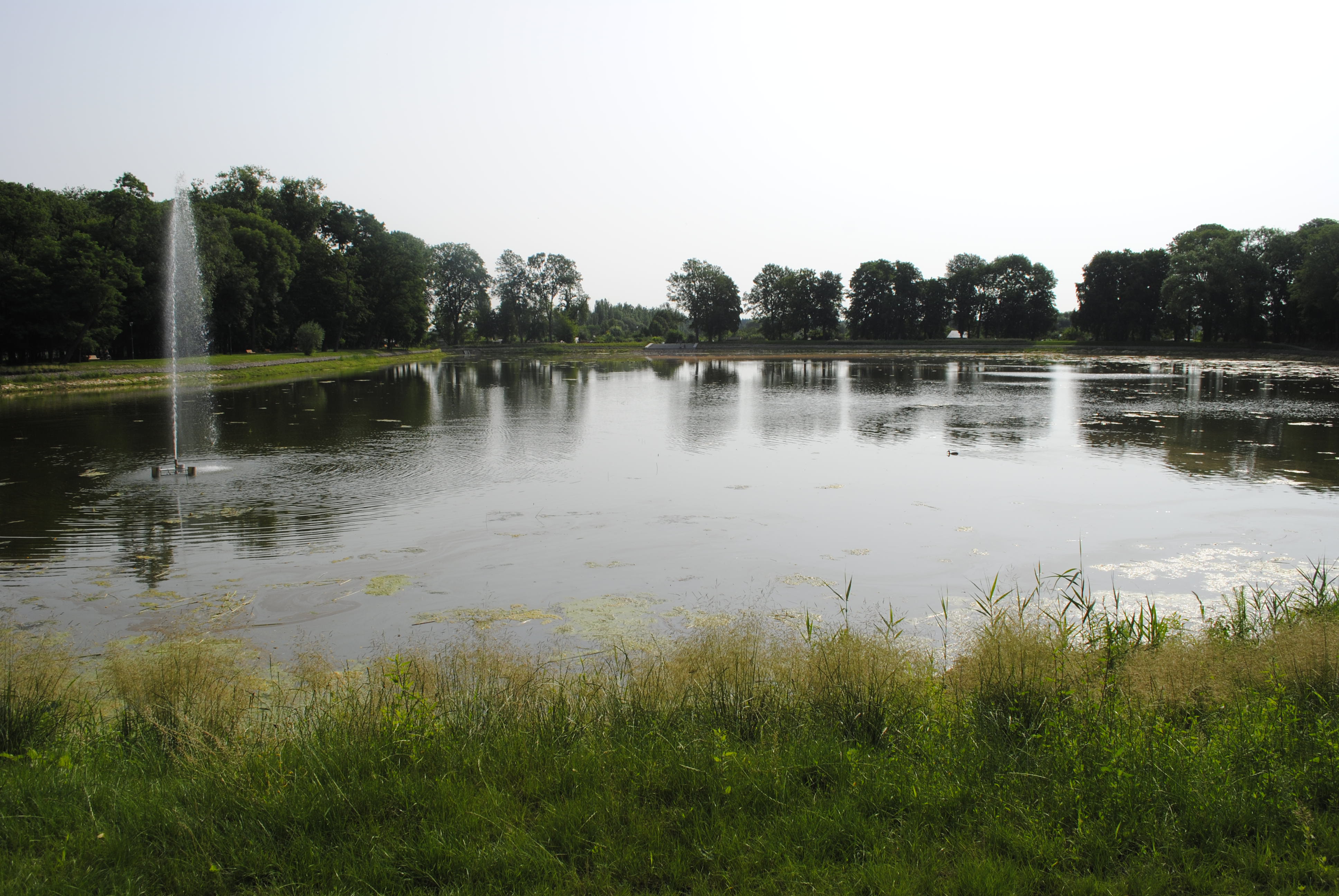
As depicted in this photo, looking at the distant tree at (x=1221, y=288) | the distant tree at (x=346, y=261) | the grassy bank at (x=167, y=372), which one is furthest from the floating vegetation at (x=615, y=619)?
the distant tree at (x=1221, y=288)

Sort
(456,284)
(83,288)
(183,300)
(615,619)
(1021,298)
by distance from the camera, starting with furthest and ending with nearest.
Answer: (456,284) < (1021,298) < (183,300) < (83,288) < (615,619)

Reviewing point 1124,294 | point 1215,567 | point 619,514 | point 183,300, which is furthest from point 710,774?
point 1124,294

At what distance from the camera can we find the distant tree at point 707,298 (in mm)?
108688

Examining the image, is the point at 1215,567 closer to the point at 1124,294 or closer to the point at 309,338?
the point at 309,338

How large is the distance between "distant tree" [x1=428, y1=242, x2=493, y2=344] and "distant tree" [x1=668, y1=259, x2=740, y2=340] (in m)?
27.9

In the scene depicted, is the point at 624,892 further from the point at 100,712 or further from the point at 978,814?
the point at 100,712

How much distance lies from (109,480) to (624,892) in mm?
14856

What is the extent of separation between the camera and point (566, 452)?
17.9 metres

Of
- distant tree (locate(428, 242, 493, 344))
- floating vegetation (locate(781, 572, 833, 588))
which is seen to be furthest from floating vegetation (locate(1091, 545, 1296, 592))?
distant tree (locate(428, 242, 493, 344))

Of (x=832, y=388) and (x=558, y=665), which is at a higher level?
(x=832, y=388)

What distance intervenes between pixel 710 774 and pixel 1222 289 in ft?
286

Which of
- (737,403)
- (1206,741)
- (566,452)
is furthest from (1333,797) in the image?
(737,403)

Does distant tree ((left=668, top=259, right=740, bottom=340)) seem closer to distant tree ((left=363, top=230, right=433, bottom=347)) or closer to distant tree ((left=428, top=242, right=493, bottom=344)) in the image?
distant tree ((left=428, top=242, right=493, bottom=344))

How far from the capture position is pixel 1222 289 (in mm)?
71688
